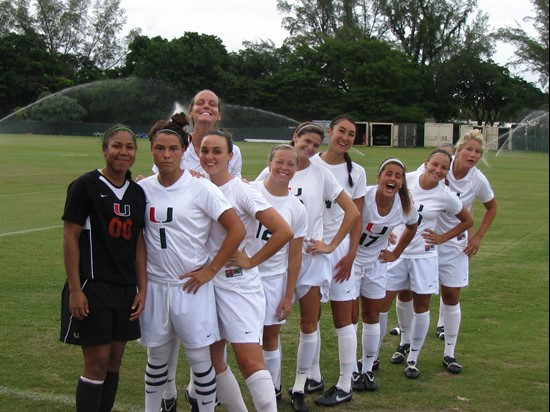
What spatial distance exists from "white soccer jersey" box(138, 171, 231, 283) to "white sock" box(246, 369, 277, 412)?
0.68 m

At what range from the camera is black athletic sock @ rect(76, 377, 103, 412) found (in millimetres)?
3615

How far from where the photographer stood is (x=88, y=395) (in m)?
3.62

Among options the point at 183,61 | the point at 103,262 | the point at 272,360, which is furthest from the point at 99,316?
the point at 183,61

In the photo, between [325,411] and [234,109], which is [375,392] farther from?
[234,109]

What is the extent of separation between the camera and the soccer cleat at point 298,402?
452cm

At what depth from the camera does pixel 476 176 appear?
19.1ft

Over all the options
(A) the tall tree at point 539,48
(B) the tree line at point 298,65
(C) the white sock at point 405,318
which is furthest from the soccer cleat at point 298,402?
(B) the tree line at point 298,65

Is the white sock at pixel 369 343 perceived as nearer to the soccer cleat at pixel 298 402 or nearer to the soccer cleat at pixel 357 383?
the soccer cleat at pixel 357 383

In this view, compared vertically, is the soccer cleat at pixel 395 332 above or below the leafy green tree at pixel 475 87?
below

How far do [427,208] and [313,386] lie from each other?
168 centimetres

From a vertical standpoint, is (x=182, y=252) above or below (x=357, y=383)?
above

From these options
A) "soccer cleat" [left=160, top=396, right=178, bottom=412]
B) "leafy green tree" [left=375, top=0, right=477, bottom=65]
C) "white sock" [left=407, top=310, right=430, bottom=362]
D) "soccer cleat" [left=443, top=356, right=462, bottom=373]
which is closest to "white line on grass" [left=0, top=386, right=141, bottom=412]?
"soccer cleat" [left=160, top=396, right=178, bottom=412]

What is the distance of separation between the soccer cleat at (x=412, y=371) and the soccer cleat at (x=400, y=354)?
0.32m

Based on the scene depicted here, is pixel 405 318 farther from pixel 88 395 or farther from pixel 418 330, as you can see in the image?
pixel 88 395
